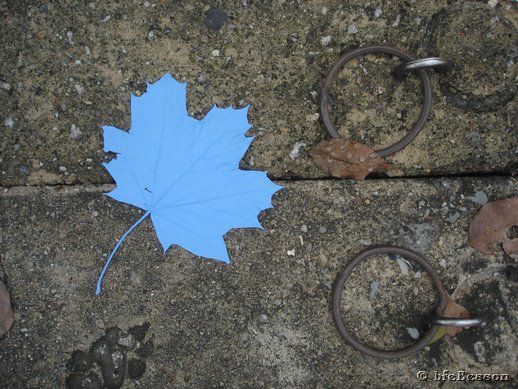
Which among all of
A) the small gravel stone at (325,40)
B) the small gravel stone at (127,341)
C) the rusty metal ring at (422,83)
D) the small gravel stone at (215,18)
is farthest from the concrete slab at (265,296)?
the small gravel stone at (215,18)

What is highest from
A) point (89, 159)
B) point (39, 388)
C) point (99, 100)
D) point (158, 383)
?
point (99, 100)

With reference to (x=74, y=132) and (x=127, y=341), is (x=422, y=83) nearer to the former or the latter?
(x=74, y=132)

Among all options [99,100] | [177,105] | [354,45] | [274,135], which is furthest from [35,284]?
[354,45]

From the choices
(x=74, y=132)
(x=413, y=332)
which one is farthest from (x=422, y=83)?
(x=74, y=132)

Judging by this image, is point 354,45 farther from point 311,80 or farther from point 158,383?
point 158,383

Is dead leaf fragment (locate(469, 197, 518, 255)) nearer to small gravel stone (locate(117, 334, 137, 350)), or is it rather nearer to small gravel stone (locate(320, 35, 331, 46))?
small gravel stone (locate(320, 35, 331, 46))
